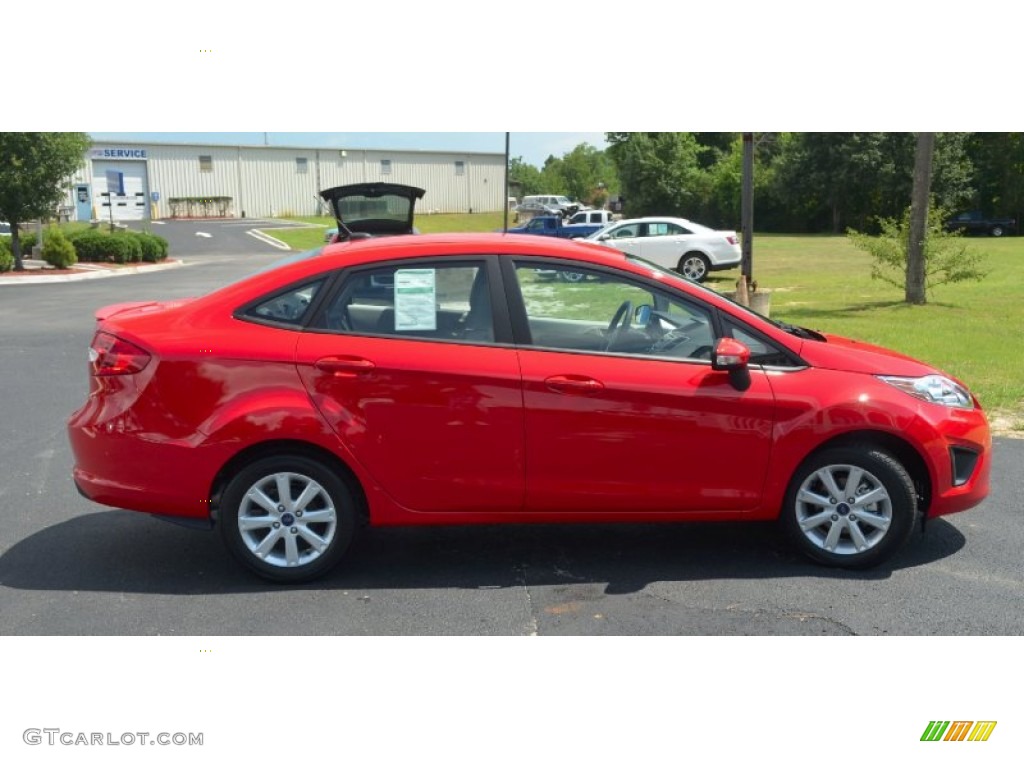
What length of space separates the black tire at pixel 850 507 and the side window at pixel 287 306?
2.49 meters

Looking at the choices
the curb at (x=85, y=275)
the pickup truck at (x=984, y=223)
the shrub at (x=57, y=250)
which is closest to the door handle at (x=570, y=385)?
the curb at (x=85, y=275)

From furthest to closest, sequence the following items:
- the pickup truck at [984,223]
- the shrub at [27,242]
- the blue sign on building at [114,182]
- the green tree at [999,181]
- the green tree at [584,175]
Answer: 1. the green tree at [584,175]
2. the pickup truck at [984,223]
3. the green tree at [999,181]
4. the blue sign on building at [114,182]
5. the shrub at [27,242]

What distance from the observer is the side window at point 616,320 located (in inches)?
188

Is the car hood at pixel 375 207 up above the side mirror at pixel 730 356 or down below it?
above

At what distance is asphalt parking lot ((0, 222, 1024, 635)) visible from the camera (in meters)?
4.29

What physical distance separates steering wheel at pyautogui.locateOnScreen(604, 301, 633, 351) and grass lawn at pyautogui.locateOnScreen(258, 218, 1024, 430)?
14.4 feet

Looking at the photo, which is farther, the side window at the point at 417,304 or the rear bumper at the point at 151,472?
the side window at the point at 417,304

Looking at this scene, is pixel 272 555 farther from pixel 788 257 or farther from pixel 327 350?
pixel 788 257

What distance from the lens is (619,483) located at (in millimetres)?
4691

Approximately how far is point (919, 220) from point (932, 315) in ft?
5.62

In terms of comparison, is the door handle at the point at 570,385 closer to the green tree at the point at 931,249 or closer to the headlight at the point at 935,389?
the headlight at the point at 935,389

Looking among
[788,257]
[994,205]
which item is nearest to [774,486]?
Result: [788,257]

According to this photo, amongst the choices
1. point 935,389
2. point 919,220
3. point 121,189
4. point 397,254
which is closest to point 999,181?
point 919,220

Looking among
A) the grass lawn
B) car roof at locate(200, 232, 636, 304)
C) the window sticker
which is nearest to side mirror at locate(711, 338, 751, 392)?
car roof at locate(200, 232, 636, 304)
